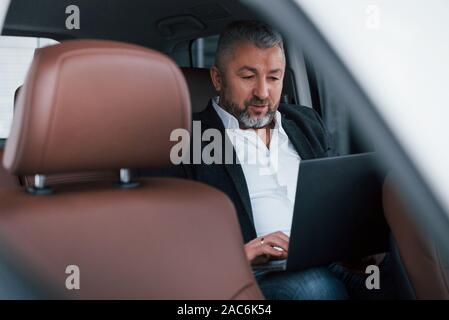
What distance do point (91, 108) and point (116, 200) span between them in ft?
0.73

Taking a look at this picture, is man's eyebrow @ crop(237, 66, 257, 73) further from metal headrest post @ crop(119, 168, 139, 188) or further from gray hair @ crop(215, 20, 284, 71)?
metal headrest post @ crop(119, 168, 139, 188)

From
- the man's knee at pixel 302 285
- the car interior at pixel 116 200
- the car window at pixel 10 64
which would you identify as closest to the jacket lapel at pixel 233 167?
the man's knee at pixel 302 285

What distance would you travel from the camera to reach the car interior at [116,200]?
124 centimetres

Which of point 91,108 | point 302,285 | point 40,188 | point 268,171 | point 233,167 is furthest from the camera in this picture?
point 268,171

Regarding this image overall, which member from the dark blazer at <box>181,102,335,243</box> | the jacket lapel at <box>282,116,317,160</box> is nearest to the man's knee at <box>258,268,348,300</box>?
the dark blazer at <box>181,102,335,243</box>

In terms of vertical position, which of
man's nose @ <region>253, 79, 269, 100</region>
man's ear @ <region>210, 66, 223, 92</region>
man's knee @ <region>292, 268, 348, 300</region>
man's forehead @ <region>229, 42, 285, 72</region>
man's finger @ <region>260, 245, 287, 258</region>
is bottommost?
man's knee @ <region>292, 268, 348, 300</region>

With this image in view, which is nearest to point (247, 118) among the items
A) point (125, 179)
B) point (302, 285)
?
A: point (302, 285)

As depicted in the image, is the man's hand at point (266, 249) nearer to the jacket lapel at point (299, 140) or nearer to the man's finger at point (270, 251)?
the man's finger at point (270, 251)

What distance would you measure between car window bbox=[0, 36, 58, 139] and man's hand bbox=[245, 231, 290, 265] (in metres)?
1.38

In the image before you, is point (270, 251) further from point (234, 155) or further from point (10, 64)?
point (10, 64)

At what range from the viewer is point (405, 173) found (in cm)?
94

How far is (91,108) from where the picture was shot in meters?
1.24

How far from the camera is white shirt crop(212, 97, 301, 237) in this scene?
6.84 feet
